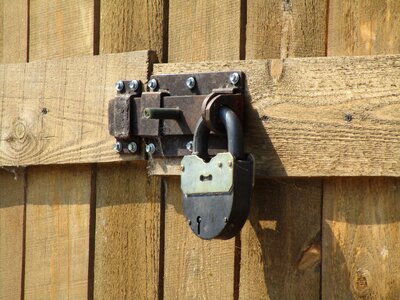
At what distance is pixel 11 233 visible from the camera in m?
2.34

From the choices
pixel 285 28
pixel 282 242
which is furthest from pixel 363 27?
pixel 282 242

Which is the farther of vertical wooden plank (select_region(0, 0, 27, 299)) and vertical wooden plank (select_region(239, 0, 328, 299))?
vertical wooden plank (select_region(0, 0, 27, 299))

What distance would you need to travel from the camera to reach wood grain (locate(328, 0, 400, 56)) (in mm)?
1771

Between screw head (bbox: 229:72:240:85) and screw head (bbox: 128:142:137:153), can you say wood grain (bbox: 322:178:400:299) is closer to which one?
screw head (bbox: 229:72:240:85)

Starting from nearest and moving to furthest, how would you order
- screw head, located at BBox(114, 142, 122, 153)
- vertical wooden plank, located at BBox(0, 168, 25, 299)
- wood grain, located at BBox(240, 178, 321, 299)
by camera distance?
wood grain, located at BBox(240, 178, 321, 299) < screw head, located at BBox(114, 142, 122, 153) < vertical wooden plank, located at BBox(0, 168, 25, 299)

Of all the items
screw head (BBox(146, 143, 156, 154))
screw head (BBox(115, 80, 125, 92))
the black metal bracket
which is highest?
screw head (BBox(115, 80, 125, 92))

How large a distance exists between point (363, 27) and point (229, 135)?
0.31m

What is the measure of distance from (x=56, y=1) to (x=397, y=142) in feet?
3.05

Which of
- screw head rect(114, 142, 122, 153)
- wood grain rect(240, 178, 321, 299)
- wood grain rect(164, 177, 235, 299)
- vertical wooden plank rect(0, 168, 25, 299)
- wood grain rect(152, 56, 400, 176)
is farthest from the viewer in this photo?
vertical wooden plank rect(0, 168, 25, 299)

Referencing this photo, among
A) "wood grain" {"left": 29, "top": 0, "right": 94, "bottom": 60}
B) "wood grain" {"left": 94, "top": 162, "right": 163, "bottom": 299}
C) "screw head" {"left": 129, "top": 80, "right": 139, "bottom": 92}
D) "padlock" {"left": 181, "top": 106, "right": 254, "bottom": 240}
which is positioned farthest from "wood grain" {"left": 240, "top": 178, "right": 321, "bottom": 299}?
"wood grain" {"left": 29, "top": 0, "right": 94, "bottom": 60}

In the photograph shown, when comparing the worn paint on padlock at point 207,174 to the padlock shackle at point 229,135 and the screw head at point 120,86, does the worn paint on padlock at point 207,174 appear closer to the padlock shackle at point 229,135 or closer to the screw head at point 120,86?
the padlock shackle at point 229,135

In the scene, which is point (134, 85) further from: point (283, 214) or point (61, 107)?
point (283, 214)

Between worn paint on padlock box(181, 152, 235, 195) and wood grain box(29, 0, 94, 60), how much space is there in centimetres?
47

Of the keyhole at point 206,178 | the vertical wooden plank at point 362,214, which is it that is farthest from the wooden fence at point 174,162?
the keyhole at point 206,178
